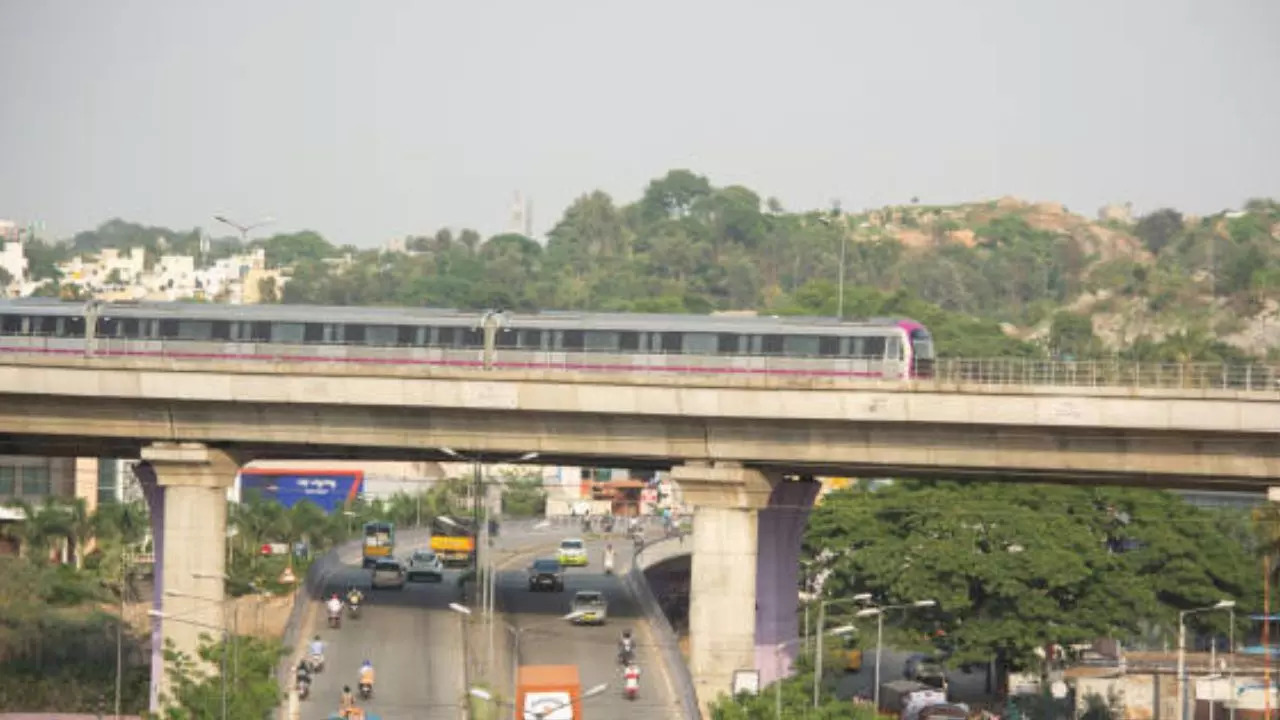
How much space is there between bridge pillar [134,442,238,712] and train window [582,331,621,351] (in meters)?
14.9

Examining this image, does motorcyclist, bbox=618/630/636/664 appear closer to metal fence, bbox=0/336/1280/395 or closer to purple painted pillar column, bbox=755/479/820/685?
purple painted pillar column, bbox=755/479/820/685

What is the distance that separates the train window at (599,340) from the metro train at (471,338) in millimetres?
40

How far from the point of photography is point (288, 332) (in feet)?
336

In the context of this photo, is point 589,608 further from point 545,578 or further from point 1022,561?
point 1022,561

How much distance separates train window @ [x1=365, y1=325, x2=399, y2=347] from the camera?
336ft

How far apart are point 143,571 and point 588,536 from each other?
3346 cm

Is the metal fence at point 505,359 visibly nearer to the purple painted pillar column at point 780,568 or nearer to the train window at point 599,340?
the train window at point 599,340

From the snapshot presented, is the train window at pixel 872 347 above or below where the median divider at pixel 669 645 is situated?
above

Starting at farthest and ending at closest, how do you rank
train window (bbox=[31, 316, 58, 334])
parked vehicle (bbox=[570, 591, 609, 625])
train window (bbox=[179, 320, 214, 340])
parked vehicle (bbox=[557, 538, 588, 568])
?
parked vehicle (bbox=[557, 538, 588, 568]) → parked vehicle (bbox=[570, 591, 609, 625]) → train window (bbox=[31, 316, 58, 334]) → train window (bbox=[179, 320, 214, 340])

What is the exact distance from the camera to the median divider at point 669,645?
297ft

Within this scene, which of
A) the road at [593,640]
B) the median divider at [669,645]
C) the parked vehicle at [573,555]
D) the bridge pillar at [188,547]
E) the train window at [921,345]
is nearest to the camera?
the median divider at [669,645]

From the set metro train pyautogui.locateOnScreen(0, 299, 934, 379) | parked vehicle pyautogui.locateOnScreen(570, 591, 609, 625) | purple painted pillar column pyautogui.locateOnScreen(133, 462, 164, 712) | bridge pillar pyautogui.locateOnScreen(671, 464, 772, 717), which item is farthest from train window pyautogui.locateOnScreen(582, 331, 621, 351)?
purple painted pillar column pyautogui.locateOnScreen(133, 462, 164, 712)

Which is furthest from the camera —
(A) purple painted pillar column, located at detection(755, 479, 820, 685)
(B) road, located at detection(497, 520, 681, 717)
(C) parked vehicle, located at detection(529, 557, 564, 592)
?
(C) parked vehicle, located at detection(529, 557, 564, 592)

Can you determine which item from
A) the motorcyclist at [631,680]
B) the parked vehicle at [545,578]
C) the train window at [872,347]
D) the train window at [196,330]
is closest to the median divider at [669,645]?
the motorcyclist at [631,680]
